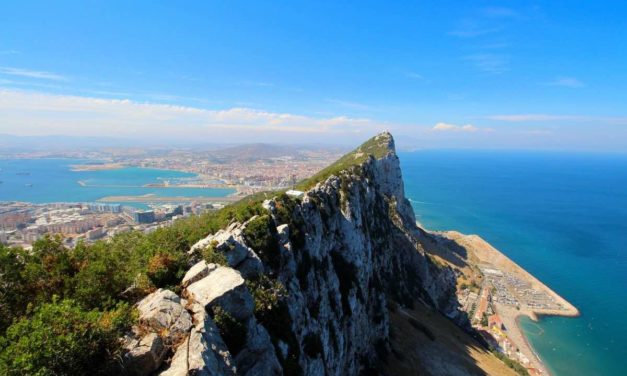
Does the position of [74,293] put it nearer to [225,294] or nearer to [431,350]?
[225,294]

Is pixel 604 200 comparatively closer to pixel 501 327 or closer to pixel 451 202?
pixel 451 202

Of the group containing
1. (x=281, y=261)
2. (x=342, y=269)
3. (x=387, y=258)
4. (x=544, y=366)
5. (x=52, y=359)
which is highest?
(x=52, y=359)

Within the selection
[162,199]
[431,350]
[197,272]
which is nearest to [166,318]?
[197,272]

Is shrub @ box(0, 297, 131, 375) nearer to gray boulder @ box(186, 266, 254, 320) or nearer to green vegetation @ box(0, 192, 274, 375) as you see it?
green vegetation @ box(0, 192, 274, 375)

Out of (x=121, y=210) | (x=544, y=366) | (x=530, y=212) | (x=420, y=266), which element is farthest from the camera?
(x=530, y=212)

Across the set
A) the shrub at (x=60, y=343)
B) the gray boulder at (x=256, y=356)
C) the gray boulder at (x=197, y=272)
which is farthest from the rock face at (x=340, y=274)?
the shrub at (x=60, y=343)

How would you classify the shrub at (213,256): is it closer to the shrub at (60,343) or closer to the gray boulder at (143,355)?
the gray boulder at (143,355)

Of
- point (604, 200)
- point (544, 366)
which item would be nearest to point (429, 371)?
point (544, 366)
